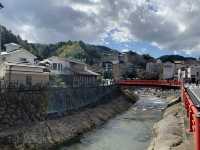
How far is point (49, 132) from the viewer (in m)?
26.2

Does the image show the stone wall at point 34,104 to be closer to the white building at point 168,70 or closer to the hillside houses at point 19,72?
the hillside houses at point 19,72

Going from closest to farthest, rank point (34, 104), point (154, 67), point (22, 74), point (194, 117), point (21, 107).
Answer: point (194, 117), point (21, 107), point (34, 104), point (22, 74), point (154, 67)

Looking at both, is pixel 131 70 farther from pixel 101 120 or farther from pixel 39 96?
pixel 39 96

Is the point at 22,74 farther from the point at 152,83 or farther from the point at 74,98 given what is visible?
the point at 152,83

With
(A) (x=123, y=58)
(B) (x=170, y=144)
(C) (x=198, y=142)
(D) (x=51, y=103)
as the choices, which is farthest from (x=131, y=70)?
(C) (x=198, y=142)

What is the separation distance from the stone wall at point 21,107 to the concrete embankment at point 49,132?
847 millimetres

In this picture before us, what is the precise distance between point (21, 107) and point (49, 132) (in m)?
2.97

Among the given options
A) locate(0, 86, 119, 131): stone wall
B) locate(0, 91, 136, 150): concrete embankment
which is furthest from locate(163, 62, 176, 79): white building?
locate(0, 91, 136, 150): concrete embankment

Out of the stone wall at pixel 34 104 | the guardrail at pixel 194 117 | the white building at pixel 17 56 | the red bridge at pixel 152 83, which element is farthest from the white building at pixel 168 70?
the guardrail at pixel 194 117

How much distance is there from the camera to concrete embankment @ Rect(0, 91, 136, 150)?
72.3 feet

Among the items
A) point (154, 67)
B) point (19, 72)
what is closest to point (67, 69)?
point (19, 72)

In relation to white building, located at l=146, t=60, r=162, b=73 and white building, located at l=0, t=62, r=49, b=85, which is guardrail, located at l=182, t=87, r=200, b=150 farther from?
white building, located at l=146, t=60, r=162, b=73

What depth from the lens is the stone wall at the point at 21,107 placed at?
81.9ft

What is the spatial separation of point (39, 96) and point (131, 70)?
92.3 m
